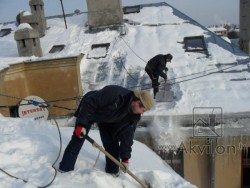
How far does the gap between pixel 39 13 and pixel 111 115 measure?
35.9 ft

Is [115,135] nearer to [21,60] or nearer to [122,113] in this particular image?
[122,113]

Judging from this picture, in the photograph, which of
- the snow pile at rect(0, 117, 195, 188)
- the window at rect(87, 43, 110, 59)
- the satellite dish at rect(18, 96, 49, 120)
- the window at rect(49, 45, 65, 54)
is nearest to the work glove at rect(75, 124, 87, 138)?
the snow pile at rect(0, 117, 195, 188)

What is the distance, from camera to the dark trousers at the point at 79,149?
150 inches

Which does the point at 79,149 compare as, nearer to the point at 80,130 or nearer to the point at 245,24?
the point at 80,130

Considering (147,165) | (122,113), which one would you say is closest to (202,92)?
(147,165)

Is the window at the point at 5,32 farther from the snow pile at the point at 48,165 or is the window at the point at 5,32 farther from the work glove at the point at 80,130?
the work glove at the point at 80,130

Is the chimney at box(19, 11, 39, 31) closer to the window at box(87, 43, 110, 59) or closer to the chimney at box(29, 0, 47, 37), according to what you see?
the chimney at box(29, 0, 47, 37)

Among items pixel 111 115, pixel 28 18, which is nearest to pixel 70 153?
pixel 111 115

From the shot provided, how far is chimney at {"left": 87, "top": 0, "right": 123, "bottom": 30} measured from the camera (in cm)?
1316

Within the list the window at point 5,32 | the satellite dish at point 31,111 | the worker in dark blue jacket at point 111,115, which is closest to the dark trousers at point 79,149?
the worker in dark blue jacket at point 111,115

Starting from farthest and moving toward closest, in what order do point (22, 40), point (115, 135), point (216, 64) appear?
point (22, 40), point (216, 64), point (115, 135)

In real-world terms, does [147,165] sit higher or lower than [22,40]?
lower

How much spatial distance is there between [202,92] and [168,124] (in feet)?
5.08

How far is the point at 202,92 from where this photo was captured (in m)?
8.09
